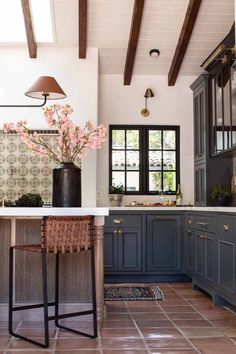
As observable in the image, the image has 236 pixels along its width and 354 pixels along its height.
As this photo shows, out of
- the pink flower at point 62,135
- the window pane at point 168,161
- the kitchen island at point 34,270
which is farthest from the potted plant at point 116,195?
the kitchen island at point 34,270

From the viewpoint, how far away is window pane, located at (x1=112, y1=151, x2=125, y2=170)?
6.86m

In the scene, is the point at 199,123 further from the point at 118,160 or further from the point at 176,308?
the point at 176,308

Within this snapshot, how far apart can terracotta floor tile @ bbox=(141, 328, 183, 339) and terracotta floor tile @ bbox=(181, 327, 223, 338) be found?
0.22 ft

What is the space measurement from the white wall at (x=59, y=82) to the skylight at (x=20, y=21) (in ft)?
0.51

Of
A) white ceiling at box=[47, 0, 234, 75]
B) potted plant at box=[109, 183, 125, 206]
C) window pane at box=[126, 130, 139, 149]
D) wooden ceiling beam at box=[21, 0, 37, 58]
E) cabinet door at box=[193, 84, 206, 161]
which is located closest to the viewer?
wooden ceiling beam at box=[21, 0, 37, 58]

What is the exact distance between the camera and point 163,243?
6168 millimetres

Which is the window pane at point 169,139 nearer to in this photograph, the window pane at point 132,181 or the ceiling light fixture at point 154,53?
the window pane at point 132,181

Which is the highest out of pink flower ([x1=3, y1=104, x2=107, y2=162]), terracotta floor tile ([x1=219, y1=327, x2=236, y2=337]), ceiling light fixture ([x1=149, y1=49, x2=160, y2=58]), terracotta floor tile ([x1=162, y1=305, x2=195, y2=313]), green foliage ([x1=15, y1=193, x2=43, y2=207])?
ceiling light fixture ([x1=149, y1=49, x2=160, y2=58])

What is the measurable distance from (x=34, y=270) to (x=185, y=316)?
1.37 meters

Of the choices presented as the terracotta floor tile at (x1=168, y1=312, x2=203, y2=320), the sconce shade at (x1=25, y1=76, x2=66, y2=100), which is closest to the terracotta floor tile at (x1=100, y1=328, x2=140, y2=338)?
the terracotta floor tile at (x1=168, y1=312, x2=203, y2=320)

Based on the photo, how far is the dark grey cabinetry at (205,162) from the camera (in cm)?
602

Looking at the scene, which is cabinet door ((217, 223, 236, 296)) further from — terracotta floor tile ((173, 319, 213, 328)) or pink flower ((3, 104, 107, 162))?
pink flower ((3, 104, 107, 162))

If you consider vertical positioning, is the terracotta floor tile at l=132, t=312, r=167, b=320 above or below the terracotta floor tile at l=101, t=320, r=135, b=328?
below

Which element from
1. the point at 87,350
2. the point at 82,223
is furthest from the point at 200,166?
the point at 87,350
